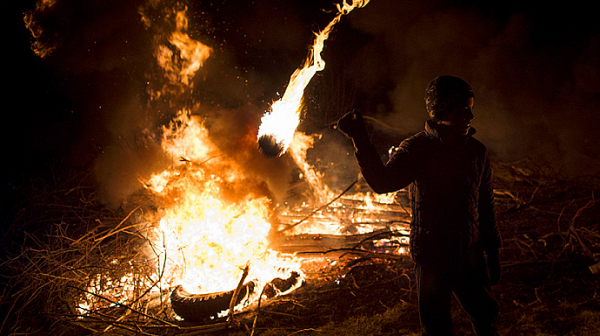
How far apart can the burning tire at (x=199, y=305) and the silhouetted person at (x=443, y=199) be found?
3.13m

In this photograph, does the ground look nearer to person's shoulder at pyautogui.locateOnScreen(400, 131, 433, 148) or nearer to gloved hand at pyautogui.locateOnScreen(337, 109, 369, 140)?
person's shoulder at pyautogui.locateOnScreen(400, 131, 433, 148)

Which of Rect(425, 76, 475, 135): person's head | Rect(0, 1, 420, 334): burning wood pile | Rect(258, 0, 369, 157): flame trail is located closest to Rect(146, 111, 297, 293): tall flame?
Rect(0, 1, 420, 334): burning wood pile

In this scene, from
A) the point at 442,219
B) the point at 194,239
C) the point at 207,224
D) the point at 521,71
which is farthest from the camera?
the point at 521,71

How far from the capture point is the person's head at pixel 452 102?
2035mm

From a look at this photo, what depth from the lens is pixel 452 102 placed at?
2033mm

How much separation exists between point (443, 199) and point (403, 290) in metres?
3.37

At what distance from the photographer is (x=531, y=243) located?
5055 millimetres

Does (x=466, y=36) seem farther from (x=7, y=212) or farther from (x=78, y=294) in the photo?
(x=7, y=212)

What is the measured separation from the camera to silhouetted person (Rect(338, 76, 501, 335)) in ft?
6.48

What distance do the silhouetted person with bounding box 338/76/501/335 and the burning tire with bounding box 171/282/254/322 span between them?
10.3 ft

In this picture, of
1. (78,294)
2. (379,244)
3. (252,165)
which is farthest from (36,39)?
(379,244)

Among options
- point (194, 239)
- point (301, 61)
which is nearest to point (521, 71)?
point (301, 61)

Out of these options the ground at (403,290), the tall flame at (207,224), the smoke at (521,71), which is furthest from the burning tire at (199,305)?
the smoke at (521,71)

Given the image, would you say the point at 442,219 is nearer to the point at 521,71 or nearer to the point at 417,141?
the point at 417,141
